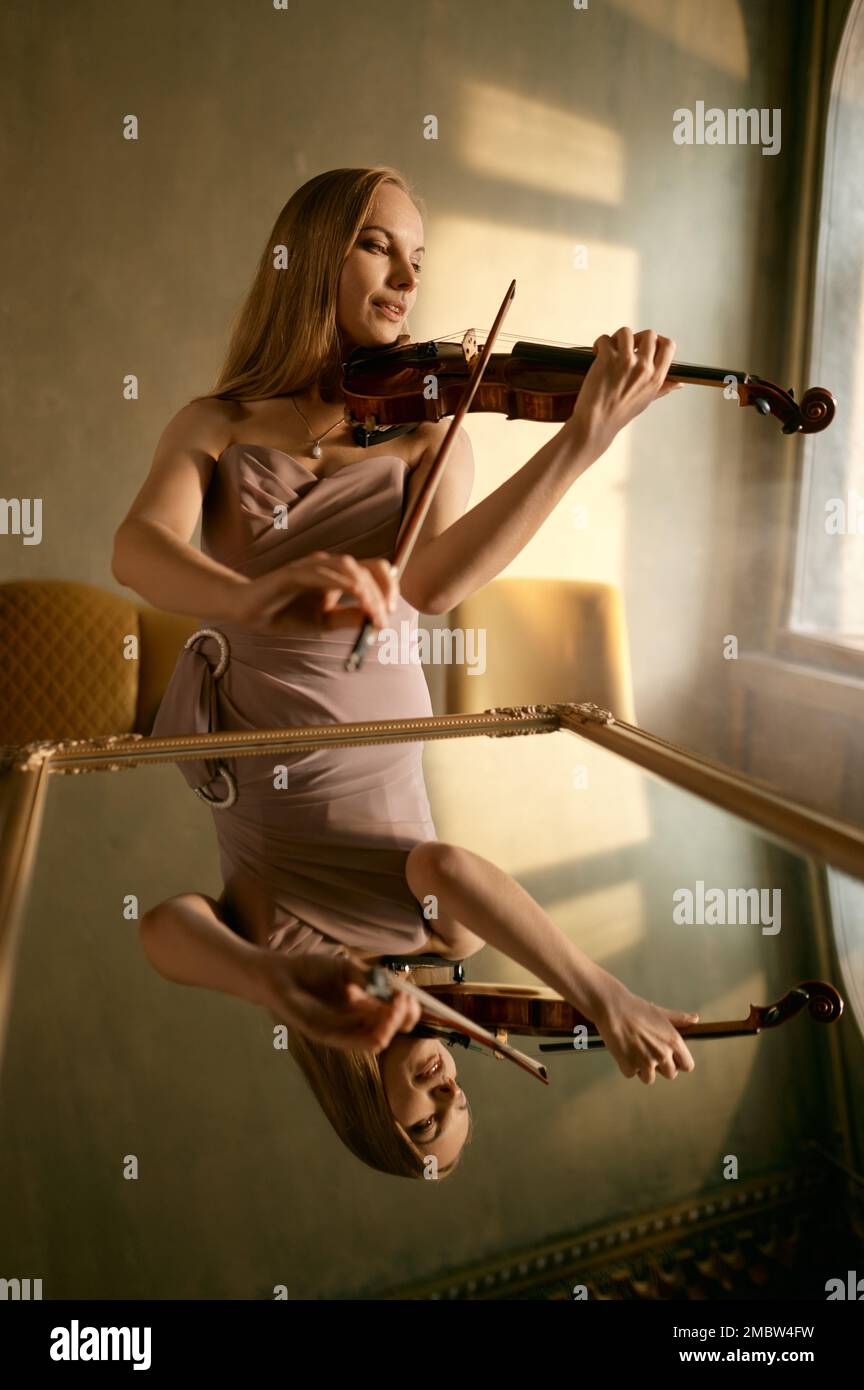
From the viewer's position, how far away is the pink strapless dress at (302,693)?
0.86 metres

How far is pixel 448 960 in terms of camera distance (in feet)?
2.07

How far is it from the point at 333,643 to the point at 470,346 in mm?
378

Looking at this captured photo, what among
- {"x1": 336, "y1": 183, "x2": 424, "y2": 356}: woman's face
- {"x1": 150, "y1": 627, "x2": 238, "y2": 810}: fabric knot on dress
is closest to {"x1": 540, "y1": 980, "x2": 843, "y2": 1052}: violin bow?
{"x1": 150, "y1": 627, "x2": 238, "y2": 810}: fabric knot on dress

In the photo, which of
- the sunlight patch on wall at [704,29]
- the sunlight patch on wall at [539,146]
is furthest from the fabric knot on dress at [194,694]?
the sunlight patch on wall at [704,29]

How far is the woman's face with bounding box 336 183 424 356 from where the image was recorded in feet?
4.08

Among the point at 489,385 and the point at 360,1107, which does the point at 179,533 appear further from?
the point at 360,1107

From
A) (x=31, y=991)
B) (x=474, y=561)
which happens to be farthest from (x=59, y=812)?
(x=474, y=561)

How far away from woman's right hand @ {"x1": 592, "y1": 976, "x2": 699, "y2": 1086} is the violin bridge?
0.79 m

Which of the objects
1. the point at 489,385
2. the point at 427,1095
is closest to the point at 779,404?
the point at 489,385

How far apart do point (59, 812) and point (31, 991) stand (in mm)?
352

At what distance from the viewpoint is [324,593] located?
0.82 meters

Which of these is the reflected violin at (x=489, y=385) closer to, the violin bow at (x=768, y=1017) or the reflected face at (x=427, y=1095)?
the violin bow at (x=768, y=1017)

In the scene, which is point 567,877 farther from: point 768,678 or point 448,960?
point 768,678

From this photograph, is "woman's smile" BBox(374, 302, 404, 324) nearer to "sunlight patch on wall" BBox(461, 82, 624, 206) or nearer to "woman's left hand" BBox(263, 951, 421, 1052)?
"woman's left hand" BBox(263, 951, 421, 1052)
